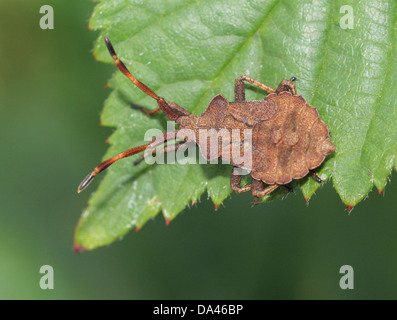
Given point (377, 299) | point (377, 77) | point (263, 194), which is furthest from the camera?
point (377, 299)

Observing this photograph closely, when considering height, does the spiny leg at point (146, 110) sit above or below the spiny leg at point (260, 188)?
above

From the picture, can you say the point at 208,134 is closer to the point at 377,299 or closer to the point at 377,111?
the point at 377,111

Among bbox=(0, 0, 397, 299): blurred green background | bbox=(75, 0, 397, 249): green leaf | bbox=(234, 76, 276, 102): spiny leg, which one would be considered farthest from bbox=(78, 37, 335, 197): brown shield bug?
bbox=(0, 0, 397, 299): blurred green background

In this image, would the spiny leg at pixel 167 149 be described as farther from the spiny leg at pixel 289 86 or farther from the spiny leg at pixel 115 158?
the spiny leg at pixel 289 86

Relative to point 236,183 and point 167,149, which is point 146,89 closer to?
point 167,149

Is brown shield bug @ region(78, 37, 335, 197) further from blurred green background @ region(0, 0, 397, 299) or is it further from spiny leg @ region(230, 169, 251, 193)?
blurred green background @ region(0, 0, 397, 299)

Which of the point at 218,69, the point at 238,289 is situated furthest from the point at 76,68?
the point at 238,289

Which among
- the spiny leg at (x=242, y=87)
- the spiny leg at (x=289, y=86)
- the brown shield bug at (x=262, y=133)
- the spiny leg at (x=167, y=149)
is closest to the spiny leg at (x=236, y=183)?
the brown shield bug at (x=262, y=133)
